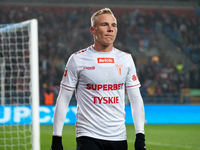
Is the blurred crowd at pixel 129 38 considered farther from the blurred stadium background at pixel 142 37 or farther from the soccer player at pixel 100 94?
the soccer player at pixel 100 94

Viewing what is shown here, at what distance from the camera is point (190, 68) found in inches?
837

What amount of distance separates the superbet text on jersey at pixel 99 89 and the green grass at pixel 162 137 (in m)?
5.36

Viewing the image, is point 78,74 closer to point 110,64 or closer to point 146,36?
point 110,64

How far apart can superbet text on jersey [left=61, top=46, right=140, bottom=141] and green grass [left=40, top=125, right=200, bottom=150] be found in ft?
17.6

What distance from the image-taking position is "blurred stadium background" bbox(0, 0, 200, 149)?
19.3 m

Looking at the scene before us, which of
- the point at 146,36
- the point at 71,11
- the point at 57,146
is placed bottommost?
the point at 57,146

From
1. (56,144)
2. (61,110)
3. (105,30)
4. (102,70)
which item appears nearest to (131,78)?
(102,70)

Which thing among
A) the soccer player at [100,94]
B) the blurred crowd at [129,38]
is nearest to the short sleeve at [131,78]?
the soccer player at [100,94]

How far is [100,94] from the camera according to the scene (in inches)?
125

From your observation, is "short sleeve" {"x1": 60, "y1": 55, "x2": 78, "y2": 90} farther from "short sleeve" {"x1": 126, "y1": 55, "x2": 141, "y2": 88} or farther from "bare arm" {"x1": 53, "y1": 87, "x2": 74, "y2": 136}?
"short sleeve" {"x1": 126, "y1": 55, "x2": 141, "y2": 88}

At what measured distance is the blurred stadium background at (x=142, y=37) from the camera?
63.3ft

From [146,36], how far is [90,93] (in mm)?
20193

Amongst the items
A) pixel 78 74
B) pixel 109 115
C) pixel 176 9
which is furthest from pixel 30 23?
pixel 176 9

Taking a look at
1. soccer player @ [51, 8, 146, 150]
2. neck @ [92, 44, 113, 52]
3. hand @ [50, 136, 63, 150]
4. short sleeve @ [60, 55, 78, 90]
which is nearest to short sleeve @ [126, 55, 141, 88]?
soccer player @ [51, 8, 146, 150]
